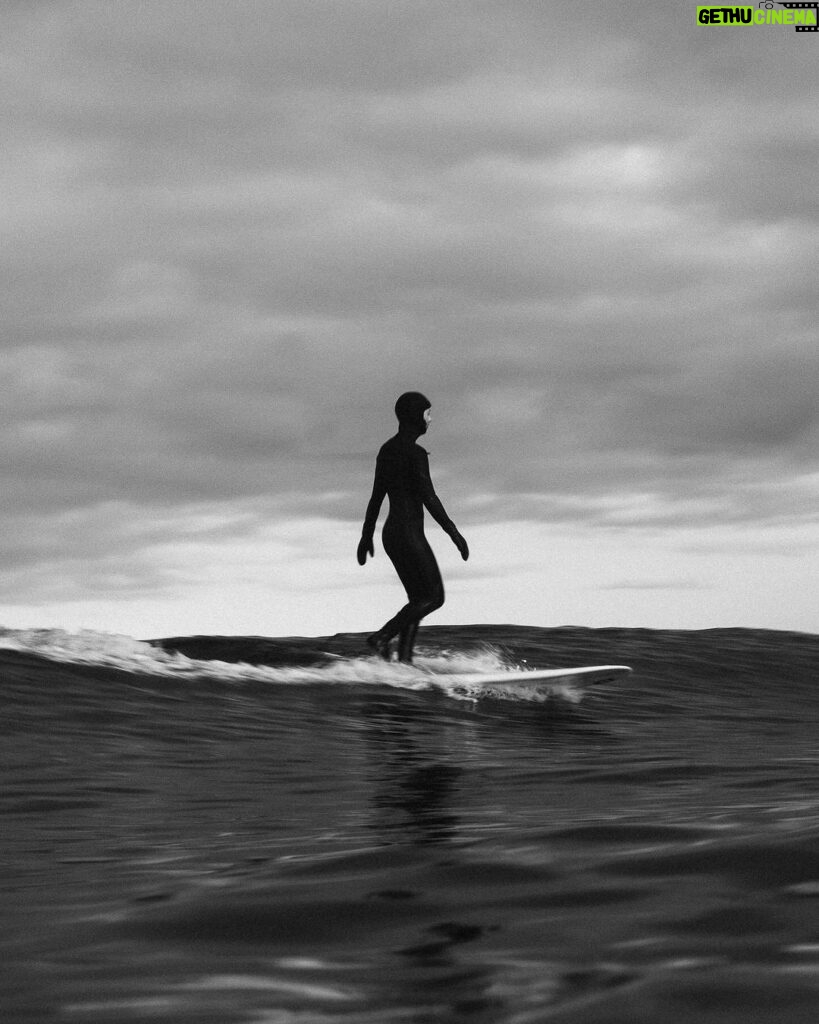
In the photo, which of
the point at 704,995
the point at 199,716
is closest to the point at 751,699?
the point at 199,716

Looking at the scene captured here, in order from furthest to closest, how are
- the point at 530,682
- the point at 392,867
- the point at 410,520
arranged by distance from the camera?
the point at 410,520, the point at 530,682, the point at 392,867

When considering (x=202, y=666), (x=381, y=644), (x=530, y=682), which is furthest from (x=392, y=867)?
(x=381, y=644)

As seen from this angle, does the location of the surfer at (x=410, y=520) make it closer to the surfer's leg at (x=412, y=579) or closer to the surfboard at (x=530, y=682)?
the surfer's leg at (x=412, y=579)

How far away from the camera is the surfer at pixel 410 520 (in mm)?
11438

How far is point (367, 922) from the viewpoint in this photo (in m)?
3.11

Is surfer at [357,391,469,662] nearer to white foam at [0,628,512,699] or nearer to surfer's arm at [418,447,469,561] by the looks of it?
surfer's arm at [418,447,469,561]

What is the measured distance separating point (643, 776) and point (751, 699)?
715cm

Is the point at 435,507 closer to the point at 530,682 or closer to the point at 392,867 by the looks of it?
the point at 530,682

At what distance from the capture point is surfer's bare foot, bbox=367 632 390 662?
11.7 meters

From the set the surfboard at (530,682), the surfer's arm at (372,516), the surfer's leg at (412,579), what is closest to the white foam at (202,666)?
the surfboard at (530,682)

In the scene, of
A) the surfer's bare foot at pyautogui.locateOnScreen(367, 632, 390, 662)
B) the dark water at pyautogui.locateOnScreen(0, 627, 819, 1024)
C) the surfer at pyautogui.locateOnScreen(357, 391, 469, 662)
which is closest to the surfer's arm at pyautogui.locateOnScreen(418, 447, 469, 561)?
the surfer at pyautogui.locateOnScreen(357, 391, 469, 662)

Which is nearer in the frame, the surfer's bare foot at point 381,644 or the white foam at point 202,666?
the white foam at point 202,666

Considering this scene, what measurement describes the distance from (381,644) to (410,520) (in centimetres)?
118

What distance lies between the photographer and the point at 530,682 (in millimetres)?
11328
